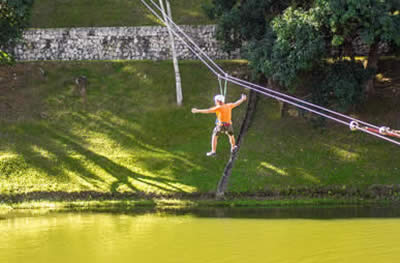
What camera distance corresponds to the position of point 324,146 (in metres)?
28.7

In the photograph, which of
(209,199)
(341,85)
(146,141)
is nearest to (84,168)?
(146,141)

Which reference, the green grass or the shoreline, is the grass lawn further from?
the green grass

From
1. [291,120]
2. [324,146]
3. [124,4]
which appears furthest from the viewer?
[124,4]

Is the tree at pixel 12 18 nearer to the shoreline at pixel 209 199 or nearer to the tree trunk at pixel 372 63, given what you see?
the shoreline at pixel 209 199

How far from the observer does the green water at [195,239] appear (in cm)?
1680

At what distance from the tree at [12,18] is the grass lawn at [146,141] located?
10.2 feet

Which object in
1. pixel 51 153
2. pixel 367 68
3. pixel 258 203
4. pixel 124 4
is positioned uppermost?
pixel 124 4

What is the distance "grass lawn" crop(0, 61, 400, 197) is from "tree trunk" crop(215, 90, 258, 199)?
0.98ft

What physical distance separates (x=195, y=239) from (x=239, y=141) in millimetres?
11163

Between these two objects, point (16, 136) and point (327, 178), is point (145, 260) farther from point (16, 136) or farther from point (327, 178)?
point (16, 136)

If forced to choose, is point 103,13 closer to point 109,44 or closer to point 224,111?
point 109,44

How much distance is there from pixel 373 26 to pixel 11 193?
16.6m

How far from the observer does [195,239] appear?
18.9 metres

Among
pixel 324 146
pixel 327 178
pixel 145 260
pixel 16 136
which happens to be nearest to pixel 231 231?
pixel 145 260
